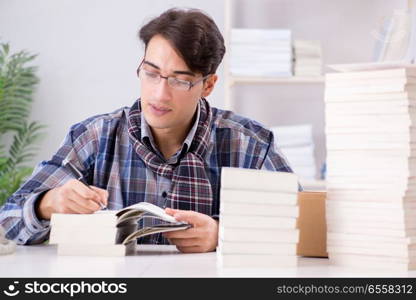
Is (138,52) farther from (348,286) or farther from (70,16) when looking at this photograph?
(348,286)

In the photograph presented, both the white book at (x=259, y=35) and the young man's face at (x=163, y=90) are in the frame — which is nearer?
the young man's face at (x=163, y=90)

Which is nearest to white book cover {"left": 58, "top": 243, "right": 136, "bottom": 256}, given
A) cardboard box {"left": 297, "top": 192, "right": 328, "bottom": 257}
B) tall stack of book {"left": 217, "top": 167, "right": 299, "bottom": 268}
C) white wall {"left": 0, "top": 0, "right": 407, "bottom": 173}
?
tall stack of book {"left": 217, "top": 167, "right": 299, "bottom": 268}

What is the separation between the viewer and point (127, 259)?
1.34 meters

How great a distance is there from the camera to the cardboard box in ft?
4.62

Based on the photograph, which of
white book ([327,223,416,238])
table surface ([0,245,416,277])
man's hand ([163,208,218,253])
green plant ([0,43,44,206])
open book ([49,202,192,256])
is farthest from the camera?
green plant ([0,43,44,206])

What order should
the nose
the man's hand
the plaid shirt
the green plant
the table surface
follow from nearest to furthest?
the table surface < the man's hand < the nose < the plaid shirt < the green plant

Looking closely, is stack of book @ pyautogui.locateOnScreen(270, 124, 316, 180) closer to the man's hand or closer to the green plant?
the green plant

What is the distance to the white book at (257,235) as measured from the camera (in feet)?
3.91

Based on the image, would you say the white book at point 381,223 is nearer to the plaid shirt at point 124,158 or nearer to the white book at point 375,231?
the white book at point 375,231

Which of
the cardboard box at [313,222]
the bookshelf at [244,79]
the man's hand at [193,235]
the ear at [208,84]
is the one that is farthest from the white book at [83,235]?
the bookshelf at [244,79]

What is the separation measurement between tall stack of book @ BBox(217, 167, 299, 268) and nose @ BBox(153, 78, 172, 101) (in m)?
0.64

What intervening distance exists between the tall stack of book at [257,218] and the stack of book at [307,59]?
6.63ft

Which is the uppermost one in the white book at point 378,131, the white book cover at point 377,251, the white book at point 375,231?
the white book at point 378,131

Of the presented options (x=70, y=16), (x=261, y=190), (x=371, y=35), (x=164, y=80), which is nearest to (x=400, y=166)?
(x=261, y=190)
